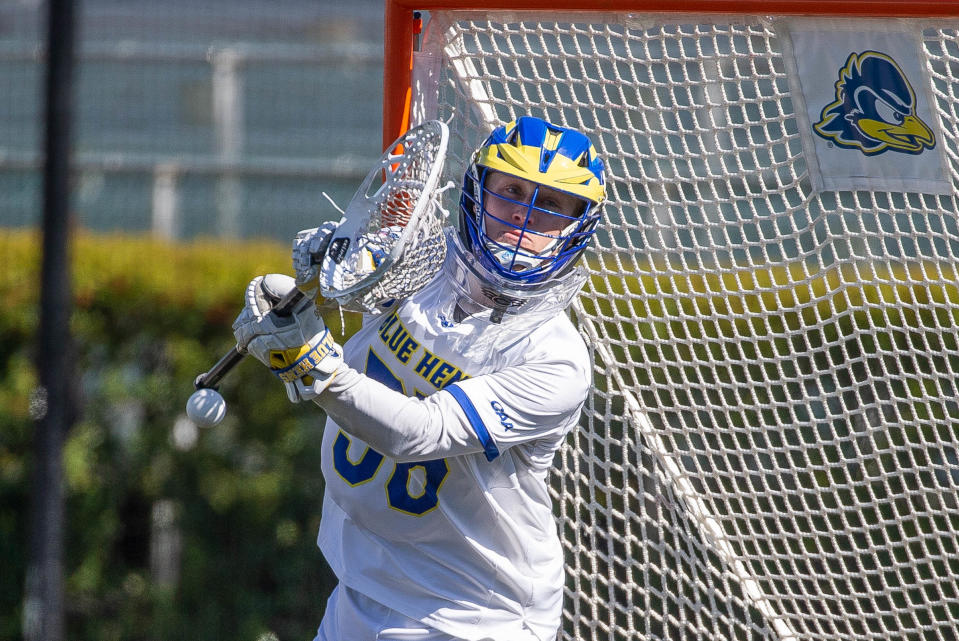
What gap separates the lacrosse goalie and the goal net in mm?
581

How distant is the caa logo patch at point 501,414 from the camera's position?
2.27 metres

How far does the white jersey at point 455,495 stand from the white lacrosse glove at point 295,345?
1.29 ft

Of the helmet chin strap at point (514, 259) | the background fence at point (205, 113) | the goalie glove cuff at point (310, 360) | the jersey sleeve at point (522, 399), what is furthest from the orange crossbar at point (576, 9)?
the background fence at point (205, 113)

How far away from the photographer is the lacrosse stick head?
209cm

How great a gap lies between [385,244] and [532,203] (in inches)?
13.9

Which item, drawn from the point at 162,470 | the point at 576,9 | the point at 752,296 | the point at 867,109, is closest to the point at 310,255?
the point at 576,9

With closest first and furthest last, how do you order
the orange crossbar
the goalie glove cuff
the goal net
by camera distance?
1. the goalie glove cuff
2. the orange crossbar
3. the goal net

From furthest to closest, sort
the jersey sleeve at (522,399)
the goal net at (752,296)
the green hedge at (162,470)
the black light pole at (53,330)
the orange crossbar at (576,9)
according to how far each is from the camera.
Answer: the green hedge at (162,470) → the black light pole at (53,330) → the goal net at (752,296) → the orange crossbar at (576,9) → the jersey sleeve at (522,399)

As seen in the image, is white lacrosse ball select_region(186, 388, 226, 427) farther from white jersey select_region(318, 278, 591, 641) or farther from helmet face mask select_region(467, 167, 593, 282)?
helmet face mask select_region(467, 167, 593, 282)

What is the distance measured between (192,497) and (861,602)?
117 inches

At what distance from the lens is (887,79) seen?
2.77 metres

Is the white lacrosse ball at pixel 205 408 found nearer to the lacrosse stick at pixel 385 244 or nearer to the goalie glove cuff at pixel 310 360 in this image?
the lacrosse stick at pixel 385 244

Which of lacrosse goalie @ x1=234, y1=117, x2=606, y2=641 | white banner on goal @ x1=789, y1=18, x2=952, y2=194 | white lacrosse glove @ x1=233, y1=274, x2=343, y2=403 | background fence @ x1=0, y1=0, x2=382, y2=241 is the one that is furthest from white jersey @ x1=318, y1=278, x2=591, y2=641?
background fence @ x1=0, y1=0, x2=382, y2=241

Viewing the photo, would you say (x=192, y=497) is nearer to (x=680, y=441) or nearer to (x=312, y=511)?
(x=312, y=511)
